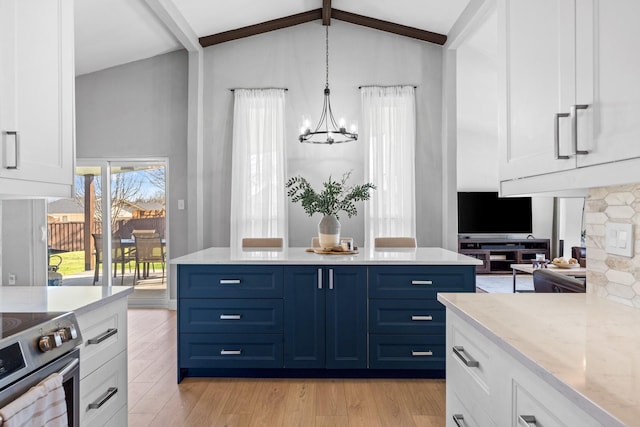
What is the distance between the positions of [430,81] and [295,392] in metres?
3.99

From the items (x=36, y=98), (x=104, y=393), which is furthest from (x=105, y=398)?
(x=36, y=98)

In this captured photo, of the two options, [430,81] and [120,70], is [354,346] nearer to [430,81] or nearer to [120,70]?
[430,81]

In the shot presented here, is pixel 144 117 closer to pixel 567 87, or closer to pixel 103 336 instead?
pixel 103 336

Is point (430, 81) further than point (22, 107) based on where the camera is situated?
Yes

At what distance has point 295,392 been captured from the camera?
108 inches

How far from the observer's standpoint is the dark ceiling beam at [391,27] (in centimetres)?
503

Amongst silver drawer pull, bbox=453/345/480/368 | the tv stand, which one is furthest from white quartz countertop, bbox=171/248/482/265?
the tv stand

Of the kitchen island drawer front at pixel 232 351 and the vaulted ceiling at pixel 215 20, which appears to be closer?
the kitchen island drawer front at pixel 232 351

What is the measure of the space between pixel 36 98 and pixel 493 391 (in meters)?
1.75

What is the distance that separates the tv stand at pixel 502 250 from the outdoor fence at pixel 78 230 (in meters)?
5.35

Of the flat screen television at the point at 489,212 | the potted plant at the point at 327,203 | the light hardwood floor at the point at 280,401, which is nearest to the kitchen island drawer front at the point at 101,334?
the light hardwood floor at the point at 280,401

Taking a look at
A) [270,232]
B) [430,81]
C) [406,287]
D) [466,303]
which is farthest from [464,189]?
[466,303]

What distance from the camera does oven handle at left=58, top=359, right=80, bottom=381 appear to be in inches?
49.8

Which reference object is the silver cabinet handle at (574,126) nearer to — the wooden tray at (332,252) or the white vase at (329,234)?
the wooden tray at (332,252)
